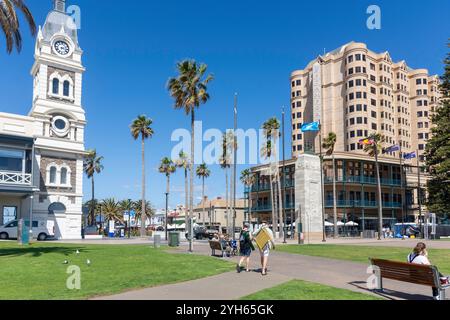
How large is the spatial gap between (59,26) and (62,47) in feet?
8.71

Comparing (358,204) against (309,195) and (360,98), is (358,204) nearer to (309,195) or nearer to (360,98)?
(309,195)

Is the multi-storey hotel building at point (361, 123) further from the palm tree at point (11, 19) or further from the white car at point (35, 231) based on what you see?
the palm tree at point (11, 19)

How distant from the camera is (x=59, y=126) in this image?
4591cm

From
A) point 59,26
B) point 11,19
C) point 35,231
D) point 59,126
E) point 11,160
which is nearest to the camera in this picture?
point 11,19

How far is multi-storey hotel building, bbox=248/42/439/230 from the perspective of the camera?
73750mm

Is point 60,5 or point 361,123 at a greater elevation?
point 60,5

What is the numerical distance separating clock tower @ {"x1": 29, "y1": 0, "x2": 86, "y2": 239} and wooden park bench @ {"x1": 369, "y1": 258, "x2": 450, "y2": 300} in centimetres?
3853

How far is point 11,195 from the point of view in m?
41.0

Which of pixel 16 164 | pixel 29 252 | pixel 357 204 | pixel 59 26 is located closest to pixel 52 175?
pixel 16 164

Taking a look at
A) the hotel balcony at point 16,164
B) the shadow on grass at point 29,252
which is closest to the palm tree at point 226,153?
the hotel balcony at point 16,164

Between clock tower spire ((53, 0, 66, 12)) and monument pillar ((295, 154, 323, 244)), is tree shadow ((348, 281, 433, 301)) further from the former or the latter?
clock tower spire ((53, 0, 66, 12))
